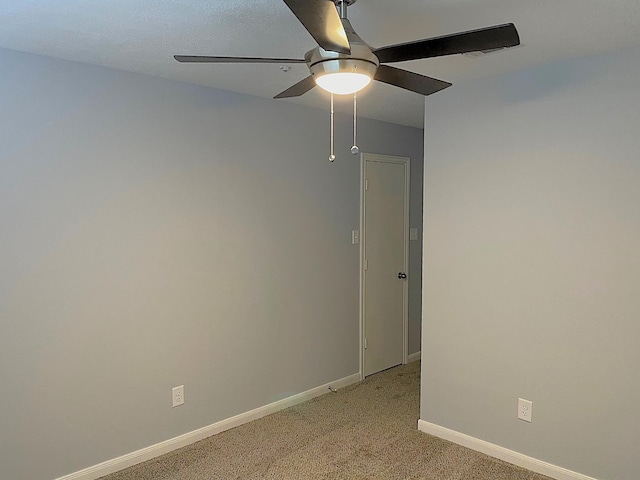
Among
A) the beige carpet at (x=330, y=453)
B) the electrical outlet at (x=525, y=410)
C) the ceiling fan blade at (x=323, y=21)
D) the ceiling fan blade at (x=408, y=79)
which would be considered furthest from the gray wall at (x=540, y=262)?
the ceiling fan blade at (x=323, y=21)

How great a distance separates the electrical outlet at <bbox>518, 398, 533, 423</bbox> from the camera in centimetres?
288

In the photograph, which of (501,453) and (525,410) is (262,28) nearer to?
(525,410)

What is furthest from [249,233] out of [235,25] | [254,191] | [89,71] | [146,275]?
[235,25]

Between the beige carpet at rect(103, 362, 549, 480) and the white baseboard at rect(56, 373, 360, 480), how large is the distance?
0.04 meters

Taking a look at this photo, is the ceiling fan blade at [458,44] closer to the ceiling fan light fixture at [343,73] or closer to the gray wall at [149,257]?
the ceiling fan light fixture at [343,73]

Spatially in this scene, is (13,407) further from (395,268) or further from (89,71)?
(395,268)

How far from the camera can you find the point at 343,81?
5.50 ft

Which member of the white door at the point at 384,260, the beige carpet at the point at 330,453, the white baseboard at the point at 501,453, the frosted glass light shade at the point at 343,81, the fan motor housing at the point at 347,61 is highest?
the fan motor housing at the point at 347,61

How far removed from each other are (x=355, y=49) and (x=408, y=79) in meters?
0.38

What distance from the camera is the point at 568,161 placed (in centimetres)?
267

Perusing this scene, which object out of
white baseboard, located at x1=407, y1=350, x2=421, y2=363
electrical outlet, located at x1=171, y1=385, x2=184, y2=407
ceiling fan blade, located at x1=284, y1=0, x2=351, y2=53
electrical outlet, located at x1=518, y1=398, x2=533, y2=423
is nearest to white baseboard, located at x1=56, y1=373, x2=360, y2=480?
electrical outlet, located at x1=171, y1=385, x2=184, y2=407

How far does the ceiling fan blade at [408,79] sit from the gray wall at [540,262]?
3.76 ft

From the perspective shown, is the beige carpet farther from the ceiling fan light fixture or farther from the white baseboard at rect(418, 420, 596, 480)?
the ceiling fan light fixture

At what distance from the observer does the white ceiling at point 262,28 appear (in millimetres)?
1882
